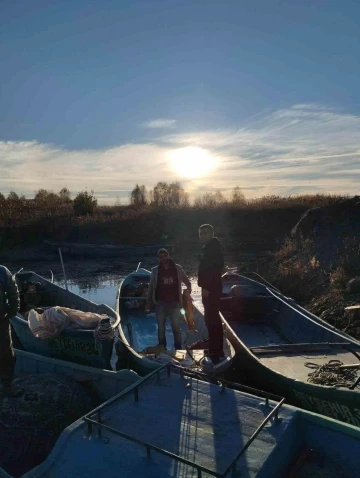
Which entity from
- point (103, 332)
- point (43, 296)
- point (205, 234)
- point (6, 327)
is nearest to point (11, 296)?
point (6, 327)

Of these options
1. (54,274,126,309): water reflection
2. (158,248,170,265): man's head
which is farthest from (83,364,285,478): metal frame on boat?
(54,274,126,309): water reflection

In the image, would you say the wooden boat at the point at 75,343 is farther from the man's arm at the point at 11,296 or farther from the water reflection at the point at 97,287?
the water reflection at the point at 97,287

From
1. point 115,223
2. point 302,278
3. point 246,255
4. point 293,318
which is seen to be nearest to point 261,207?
point 246,255

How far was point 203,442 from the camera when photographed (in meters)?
3.96

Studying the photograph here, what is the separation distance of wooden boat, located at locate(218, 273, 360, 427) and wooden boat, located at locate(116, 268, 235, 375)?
84 cm

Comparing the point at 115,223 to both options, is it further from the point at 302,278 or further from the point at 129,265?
the point at 302,278

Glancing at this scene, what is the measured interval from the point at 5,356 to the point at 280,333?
22.8ft

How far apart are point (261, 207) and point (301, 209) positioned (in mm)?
3843

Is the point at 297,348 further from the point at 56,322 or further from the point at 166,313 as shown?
the point at 56,322

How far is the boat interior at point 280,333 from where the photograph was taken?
7949 millimetres

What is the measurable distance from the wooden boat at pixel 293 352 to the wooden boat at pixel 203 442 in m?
1.90

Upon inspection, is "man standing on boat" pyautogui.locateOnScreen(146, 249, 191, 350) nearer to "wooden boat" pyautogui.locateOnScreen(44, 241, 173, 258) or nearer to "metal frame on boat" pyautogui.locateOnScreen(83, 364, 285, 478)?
"metal frame on boat" pyautogui.locateOnScreen(83, 364, 285, 478)

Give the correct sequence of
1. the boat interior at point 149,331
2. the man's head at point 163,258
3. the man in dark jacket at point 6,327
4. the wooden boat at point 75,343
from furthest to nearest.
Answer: the wooden boat at point 75,343
the man's head at point 163,258
the boat interior at point 149,331
the man in dark jacket at point 6,327

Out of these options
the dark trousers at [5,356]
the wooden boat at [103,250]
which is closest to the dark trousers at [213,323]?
the dark trousers at [5,356]
